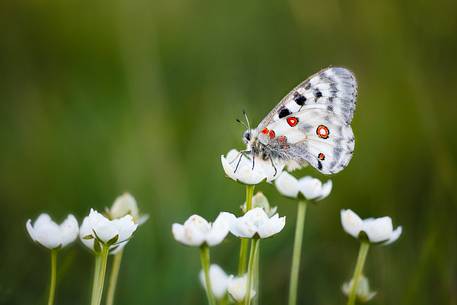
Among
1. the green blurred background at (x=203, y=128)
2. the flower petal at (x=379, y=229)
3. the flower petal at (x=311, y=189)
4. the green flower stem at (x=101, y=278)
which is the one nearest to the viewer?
the green flower stem at (x=101, y=278)

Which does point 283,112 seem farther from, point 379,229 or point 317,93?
point 379,229

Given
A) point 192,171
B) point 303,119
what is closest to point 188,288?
point 303,119

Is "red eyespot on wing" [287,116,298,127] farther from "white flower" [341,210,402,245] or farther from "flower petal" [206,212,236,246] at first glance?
"flower petal" [206,212,236,246]

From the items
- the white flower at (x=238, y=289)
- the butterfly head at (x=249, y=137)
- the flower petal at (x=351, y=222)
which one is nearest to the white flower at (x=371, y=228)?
the flower petal at (x=351, y=222)

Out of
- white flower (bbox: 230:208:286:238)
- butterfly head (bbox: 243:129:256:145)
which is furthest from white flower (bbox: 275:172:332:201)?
butterfly head (bbox: 243:129:256:145)

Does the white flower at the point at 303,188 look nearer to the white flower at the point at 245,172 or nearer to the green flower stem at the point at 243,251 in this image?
the white flower at the point at 245,172

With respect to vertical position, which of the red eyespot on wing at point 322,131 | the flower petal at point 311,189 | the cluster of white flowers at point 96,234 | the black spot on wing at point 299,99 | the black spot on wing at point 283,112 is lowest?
the cluster of white flowers at point 96,234
